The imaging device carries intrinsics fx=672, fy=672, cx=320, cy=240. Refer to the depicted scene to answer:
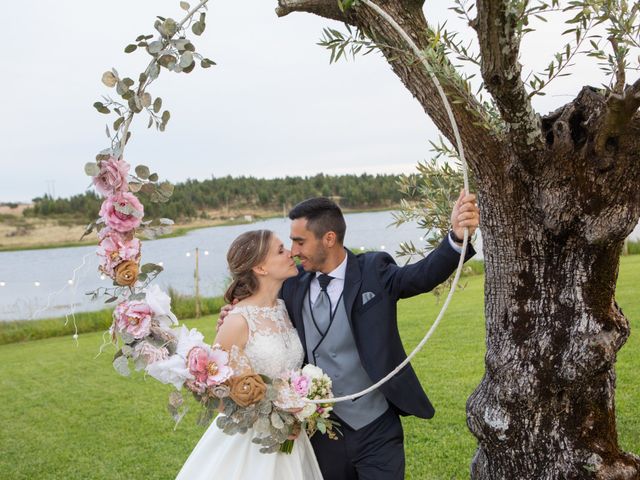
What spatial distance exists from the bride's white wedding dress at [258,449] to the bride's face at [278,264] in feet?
0.70

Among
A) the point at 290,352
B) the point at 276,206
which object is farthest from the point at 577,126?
the point at 276,206

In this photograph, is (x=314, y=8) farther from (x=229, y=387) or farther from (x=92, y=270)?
(x=92, y=270)

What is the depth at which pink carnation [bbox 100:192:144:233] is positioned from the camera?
2.84 m

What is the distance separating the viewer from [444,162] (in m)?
3.60

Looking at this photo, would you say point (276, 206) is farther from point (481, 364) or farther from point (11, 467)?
point (11, 467)

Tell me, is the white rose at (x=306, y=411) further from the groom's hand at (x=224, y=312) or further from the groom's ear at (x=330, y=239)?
the groom's ear at (x=330, y=239)

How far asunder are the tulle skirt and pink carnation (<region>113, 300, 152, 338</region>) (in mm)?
797

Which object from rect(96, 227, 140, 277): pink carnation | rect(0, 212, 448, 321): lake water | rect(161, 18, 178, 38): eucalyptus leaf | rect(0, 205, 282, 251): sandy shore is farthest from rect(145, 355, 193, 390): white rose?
rect(0, 205, 282, 251): sandy shore

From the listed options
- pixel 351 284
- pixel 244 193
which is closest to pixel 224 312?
pixel 351 284

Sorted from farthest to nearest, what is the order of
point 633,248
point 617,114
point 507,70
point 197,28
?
point 633,248, point 197,28, point 617,114, point 507,70

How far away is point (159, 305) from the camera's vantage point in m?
2.86

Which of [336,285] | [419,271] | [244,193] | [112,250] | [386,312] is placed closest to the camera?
[112,250]

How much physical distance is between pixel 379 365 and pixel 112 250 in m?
1.32

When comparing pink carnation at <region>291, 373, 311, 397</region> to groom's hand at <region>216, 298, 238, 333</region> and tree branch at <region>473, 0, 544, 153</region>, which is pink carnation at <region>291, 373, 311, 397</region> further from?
tree branch at <region>473, 0, 544, 153</region>
